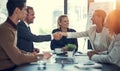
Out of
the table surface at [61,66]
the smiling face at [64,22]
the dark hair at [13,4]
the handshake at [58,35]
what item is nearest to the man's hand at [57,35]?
the handshake at [58,35]

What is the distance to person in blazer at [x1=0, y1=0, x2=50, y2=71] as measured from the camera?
2.65 metres

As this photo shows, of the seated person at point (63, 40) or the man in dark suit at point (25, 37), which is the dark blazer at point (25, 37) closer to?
the man in dark suit at point (25, 37)

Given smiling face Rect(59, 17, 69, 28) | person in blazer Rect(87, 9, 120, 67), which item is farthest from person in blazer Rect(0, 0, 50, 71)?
smiling face Rect(59, 17, 69, 28)

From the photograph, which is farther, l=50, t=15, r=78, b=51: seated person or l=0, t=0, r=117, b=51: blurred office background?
l=0, t=0, r=117, b=51: blurred office background

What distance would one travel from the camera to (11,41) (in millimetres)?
2664

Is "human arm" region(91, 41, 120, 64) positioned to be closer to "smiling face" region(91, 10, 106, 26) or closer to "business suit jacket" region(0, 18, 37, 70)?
"business suit jacket" region(0, 18, 37, 70)

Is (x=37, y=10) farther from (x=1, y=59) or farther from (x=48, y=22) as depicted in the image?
(x=1, y=59)

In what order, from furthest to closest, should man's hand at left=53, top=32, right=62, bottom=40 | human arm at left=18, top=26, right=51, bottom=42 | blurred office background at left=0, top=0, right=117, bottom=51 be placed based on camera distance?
blurred office background at left=0, top=0, right=117, bottom=51, man's hand at left=53, top=32, right=62, bottom=40, human arm at left=18, top=26, right=51, bottom=42

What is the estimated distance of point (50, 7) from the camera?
245 inches

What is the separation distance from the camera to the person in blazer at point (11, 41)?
2.65 meters

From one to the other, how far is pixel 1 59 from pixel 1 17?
3.69 meters

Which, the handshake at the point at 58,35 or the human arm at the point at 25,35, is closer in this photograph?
the human arm at the point at 25,35

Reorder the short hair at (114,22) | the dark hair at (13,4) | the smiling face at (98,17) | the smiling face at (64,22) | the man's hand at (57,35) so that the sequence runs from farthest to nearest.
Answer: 1. the smiling face at (64,22)
2. the man's hand at (57,35)
3. the smiling face at (98,17)
4. the short hair at (114,22)
5. the dark hair at (13,4)

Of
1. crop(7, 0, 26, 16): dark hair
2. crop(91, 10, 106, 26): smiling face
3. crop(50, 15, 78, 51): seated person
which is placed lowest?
crop(50, 15, 78, 51): seated person
